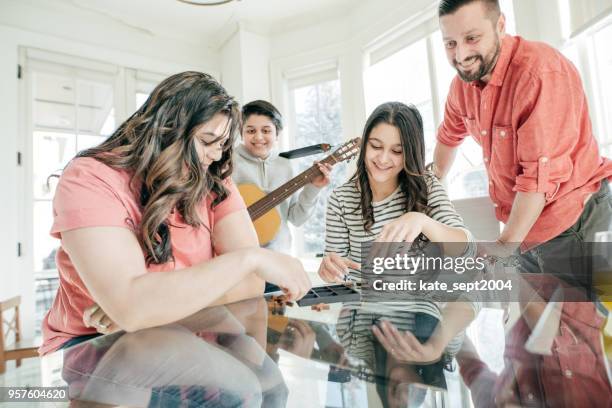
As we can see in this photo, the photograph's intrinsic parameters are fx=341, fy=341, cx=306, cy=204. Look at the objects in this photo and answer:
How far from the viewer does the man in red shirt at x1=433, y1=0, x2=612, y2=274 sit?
1.01 m

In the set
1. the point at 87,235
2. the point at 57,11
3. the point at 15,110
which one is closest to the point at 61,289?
the point at 87,235

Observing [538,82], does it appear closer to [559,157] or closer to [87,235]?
[559,157]

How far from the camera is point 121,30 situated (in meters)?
3.38

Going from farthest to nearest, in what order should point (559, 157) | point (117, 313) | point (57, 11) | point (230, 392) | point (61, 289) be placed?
point (57, 11)
point (559, 157)
point (61, 289)
point (117, 313)
point (230, 392)

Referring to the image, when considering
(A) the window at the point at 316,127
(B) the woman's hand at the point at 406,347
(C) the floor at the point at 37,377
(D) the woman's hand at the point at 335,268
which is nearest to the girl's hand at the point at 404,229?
(D) the woman's hand at the point at 335,268

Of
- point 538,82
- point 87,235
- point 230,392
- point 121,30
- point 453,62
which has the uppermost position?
point 121,30

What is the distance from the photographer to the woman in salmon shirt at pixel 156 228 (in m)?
0.67

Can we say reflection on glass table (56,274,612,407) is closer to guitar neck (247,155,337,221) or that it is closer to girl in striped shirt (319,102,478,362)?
girl in striped shirt (319,102,478,362)

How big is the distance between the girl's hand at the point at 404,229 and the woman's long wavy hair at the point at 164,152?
0.54 metres

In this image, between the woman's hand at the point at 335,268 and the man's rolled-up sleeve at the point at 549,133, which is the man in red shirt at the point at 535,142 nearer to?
the man's rolled-up sleeve at the point at 549,133

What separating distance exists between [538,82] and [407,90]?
6.31 ft

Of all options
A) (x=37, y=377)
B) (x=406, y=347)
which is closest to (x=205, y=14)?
(x=37, y=377)

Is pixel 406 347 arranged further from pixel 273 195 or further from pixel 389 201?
pixel 273 195

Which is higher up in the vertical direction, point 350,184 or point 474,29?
point 474,29
